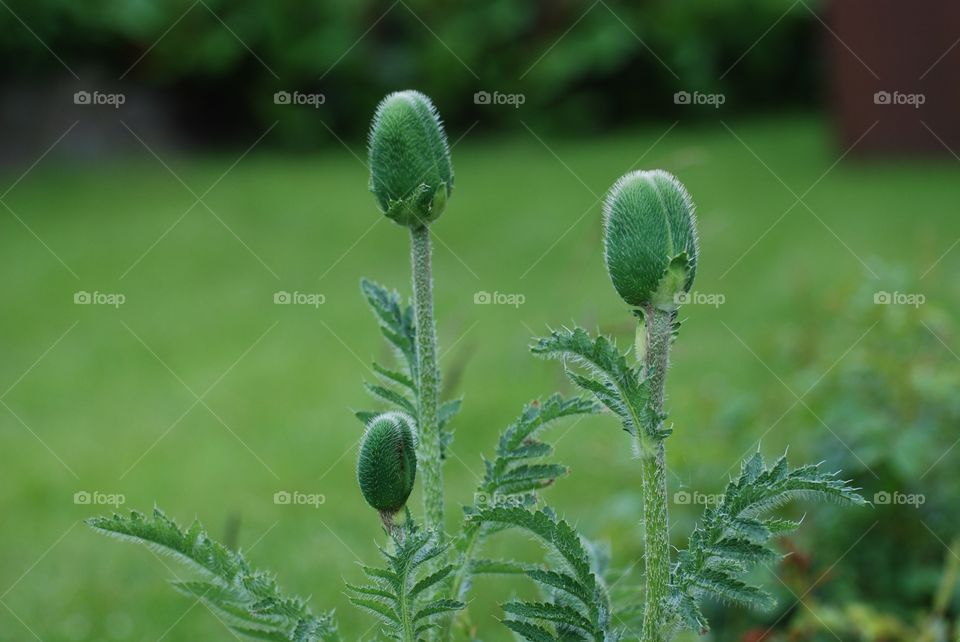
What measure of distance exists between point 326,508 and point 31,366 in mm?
2185

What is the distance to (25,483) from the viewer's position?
391 centimetres

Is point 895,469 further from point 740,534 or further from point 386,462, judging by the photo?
point 386,462

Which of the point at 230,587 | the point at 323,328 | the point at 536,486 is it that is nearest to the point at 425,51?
the point at 323,328

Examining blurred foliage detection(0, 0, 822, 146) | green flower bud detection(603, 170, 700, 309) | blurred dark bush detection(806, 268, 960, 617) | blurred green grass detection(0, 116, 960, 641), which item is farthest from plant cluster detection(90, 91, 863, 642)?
blurred foliage detection(0, 0, 822, 146)

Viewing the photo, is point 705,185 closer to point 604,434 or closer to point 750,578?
point 604,434

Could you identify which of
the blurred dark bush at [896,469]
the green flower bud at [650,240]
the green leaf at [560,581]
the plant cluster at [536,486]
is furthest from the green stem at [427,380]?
the blurred dark bush at [896,469]

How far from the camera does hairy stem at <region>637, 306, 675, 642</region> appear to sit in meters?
1.18

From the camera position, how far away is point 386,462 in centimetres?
123

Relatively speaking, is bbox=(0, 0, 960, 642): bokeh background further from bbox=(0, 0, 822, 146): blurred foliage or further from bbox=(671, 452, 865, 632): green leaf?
bbox=(671, 452, 865, 632): green leaf

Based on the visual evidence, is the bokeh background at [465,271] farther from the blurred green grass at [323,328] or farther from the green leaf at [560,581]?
the green leaf at [560,581]

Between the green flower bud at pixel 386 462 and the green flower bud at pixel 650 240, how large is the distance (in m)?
0.29

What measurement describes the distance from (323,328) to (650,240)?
431cm

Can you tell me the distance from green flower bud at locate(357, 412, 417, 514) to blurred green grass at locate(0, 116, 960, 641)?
1.24 feet

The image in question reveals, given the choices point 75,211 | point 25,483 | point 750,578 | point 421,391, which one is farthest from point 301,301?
point 421,391
